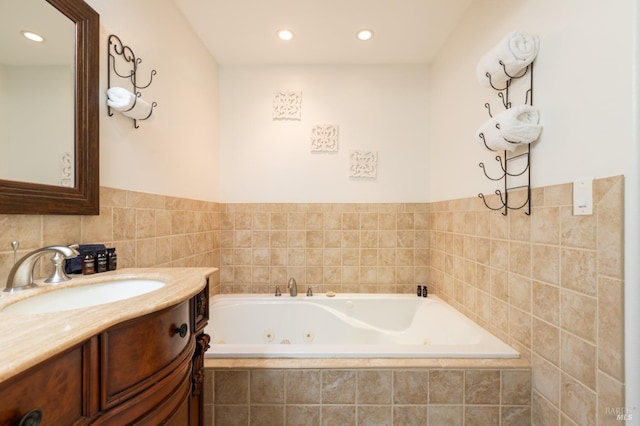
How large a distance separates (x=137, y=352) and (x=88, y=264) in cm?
62

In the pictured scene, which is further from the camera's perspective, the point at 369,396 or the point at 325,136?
the point at 325,136

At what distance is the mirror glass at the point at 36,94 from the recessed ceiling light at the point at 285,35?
1.30 meters

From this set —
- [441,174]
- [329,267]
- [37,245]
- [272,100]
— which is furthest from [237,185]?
[441,174]

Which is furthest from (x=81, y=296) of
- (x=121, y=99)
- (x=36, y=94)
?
(x=121, y=99)

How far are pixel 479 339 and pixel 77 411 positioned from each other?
1.71m

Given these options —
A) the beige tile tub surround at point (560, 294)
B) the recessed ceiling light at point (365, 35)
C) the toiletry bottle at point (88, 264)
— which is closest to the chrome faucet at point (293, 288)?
the beige tile tub surround at point (560, 294)

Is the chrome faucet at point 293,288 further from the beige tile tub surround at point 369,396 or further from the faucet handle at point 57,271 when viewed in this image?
the faucet handle at point 57,271

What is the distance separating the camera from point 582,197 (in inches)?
39.5

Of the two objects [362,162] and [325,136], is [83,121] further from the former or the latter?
→ [362,162]

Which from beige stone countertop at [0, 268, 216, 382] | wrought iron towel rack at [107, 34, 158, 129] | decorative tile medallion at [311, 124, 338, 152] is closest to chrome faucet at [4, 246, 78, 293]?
beige stone countertop at [0, 268, 216, 382]

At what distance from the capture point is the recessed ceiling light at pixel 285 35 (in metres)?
1.99

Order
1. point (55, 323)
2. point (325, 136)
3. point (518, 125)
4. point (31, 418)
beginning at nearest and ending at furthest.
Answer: point (31, 418) < point (55, 323) < point (518, 125) < point (325, 136)

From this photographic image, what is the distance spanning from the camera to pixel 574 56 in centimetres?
104

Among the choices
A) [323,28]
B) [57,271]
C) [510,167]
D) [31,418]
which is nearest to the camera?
[31,418]
